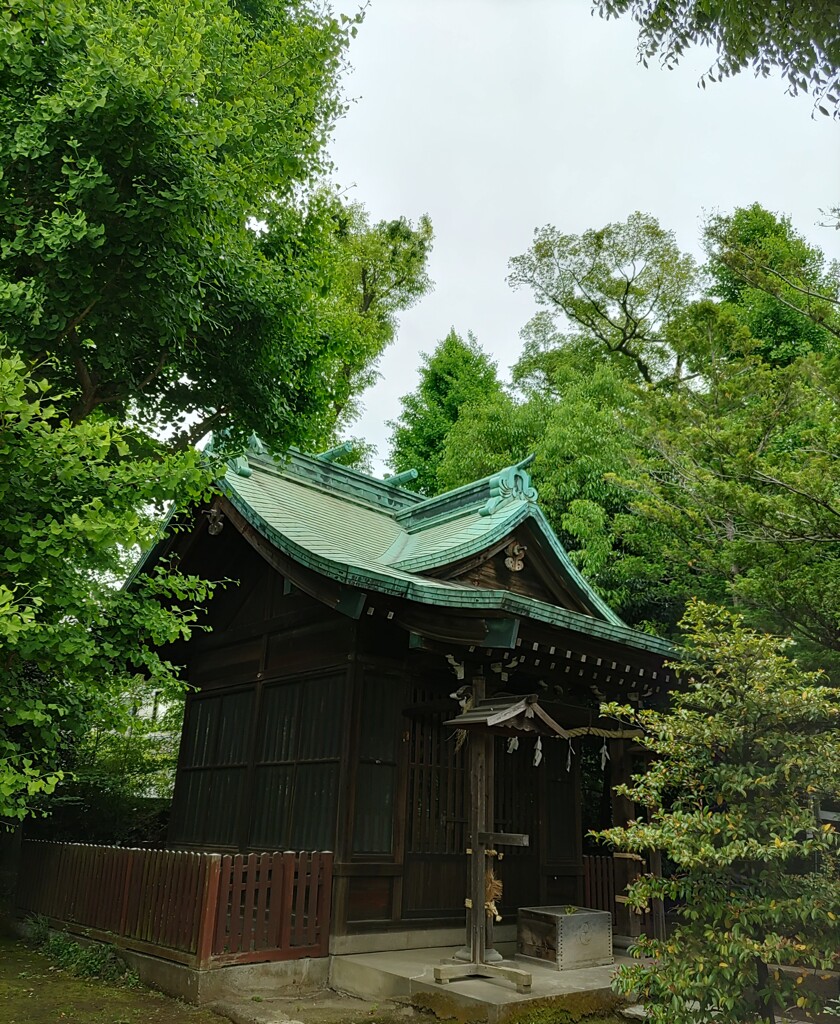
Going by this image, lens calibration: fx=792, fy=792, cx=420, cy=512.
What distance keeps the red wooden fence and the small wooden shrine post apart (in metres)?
1.45

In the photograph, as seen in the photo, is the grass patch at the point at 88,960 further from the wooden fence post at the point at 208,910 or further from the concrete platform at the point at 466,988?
the concrete platform at the point at 466,988

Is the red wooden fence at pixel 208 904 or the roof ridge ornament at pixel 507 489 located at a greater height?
the roof ridge ornament at pixel 507 489

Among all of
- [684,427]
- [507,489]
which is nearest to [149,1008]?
[507,489]

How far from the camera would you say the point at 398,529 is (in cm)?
1311

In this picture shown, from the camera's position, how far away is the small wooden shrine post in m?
6.76

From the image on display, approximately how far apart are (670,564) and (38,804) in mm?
12319

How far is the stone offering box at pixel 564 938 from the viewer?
25.1ft

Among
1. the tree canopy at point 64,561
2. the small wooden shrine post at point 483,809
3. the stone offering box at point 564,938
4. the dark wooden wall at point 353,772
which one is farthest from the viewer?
the dark wooden wall at point 353,772

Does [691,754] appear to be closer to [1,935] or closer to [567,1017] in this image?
[567,1017]

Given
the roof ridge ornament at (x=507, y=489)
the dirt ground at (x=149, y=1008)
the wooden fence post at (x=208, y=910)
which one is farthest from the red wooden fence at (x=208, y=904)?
the roof ridge ornament at (x=507, y=489)

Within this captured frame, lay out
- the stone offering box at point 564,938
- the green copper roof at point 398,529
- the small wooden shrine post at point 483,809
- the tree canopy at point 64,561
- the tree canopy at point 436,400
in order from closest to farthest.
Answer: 1. the tree canopy at point 64,561
2. the small wooden shrine post at point 483,809
3. the green copper roof at point 398,529
4. the stone offering box at point 564,938
5. the tree canopy at point 436,400

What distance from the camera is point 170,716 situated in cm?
1677

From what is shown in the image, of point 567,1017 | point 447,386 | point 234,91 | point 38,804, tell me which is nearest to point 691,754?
point 567,1017

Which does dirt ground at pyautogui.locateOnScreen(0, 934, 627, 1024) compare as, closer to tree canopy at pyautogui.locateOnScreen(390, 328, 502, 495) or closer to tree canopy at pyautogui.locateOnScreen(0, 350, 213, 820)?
tree canopy at pyautogui.locateOnScreen(0, 350, 213, 820)
